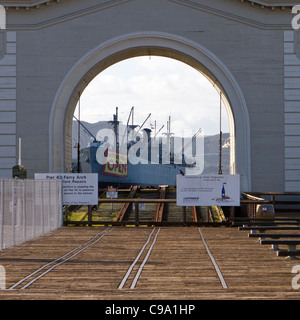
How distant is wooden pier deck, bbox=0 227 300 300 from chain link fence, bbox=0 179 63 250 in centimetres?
42

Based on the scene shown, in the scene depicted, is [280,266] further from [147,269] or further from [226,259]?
[147,269]

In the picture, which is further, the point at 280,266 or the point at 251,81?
the point at 251,81

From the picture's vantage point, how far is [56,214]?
2136cm

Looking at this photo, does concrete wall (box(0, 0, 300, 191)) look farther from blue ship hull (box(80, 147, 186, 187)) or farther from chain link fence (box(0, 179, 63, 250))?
blue ship hull (box(80, 147, 186, 187))

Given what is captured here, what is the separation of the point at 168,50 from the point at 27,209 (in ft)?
46.2

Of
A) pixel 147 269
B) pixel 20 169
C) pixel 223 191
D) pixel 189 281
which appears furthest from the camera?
pixel 20 169

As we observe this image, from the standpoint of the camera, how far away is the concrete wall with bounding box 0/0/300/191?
28.4 metres

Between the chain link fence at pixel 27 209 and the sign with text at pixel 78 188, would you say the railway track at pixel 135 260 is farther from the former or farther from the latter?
the sign with text at pixel 78 188

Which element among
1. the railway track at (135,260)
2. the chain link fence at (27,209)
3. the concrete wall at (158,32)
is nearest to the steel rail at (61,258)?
the railway track at (135,260)

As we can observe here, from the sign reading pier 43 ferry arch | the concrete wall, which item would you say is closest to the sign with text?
the sign reading pier 43 ferry arch

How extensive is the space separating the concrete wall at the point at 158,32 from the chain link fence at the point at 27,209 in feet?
26.0

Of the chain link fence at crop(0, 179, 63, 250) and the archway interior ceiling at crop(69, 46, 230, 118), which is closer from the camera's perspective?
the chain link fence at crop(0, 179, 63, 250)
